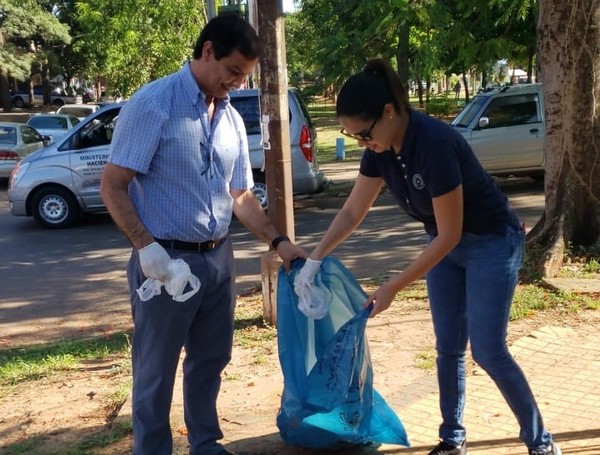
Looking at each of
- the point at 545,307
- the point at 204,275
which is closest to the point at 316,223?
the point at 545,307

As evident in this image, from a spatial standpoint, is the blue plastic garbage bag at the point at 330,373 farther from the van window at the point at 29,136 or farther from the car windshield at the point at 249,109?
the van window at the point at 29,136

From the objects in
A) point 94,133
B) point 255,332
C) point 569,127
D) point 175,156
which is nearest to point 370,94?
point 175,156

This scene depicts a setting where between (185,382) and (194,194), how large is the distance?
0.94 metres

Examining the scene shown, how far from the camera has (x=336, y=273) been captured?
12.3 feet

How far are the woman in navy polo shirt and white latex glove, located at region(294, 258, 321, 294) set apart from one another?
36cm

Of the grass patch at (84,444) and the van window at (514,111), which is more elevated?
the van window at (514,111)

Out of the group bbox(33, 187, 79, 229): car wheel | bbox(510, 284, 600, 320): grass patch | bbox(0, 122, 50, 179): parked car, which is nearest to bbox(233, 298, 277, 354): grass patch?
bbox(510, 284, 600, 320): grass patch

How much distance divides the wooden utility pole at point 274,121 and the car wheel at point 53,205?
7362mm

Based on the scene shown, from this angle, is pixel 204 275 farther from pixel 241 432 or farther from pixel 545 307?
pixel 545 307

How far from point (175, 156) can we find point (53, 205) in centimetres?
978

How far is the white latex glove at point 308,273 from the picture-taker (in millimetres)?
3609

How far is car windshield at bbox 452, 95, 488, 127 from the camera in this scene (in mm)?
13602

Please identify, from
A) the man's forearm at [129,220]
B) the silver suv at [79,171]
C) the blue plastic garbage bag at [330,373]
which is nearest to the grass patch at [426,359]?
the blue plastic garbage bag at [330,373]

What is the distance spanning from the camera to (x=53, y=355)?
586 centimetres
